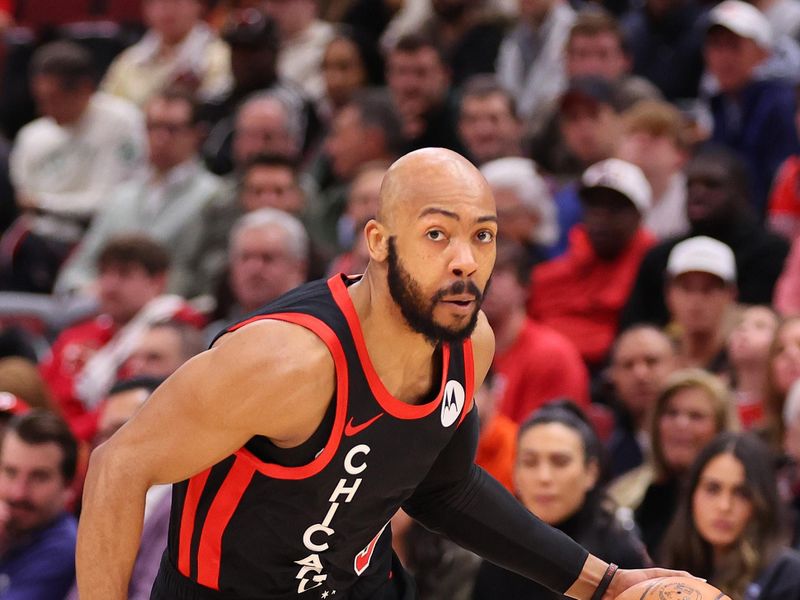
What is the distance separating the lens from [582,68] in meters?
8.31

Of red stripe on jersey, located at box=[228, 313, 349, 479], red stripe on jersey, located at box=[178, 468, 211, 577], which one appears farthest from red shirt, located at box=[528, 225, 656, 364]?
red stripe on jersey, located at box=[228, 313, 349, 479]

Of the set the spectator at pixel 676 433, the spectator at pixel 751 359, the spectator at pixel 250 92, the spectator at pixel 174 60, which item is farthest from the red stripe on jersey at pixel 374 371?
the spectator at pixel 174 60

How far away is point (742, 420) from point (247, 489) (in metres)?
3.29

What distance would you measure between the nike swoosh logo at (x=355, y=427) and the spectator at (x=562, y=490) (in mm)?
1818

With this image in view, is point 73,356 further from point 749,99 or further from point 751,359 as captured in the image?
point 749,99

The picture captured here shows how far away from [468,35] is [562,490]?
4615 millimetres

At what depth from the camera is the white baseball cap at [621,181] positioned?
275 inches

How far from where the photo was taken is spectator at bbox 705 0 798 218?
777 cm

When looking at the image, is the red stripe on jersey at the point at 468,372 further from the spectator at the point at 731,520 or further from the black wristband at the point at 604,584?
the spectator at the point at 731,520

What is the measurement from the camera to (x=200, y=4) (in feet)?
33.5

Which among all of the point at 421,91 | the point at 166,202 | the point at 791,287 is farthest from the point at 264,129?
the point at 791,287

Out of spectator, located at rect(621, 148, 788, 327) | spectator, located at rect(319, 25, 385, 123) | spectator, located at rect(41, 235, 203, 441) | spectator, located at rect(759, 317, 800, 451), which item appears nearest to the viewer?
spectator, located at rect(759, 317, 800, 451)

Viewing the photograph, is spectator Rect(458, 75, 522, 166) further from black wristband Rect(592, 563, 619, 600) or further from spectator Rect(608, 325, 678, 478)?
black wristband Rect(592, 563, 619, 600)

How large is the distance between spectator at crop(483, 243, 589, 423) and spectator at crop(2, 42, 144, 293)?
3272 millimetres
